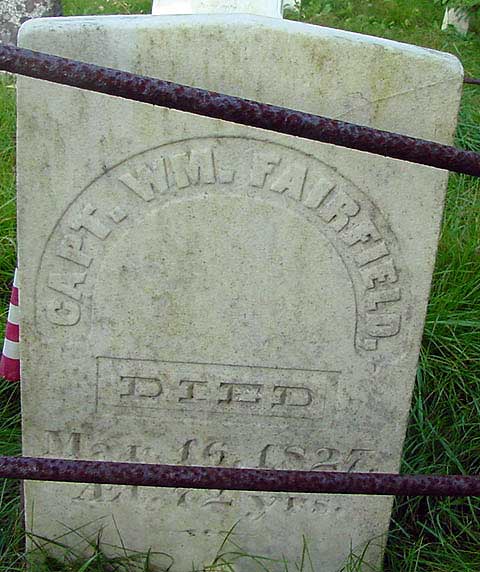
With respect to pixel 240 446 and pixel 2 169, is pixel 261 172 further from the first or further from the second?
pixel 2 169

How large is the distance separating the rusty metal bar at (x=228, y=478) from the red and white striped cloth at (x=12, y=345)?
0.95m

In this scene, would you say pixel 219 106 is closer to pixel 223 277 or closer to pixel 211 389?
pixel 223 277

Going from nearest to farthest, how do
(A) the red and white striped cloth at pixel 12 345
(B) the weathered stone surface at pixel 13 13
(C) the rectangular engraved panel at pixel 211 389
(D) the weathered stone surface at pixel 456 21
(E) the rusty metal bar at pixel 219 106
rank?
1. (E) the rusty metal bar at pixel 219 106
2. (C) the rectangular engraved panel at pixel 211 389
3. (A) the red and white striped cloth at pixel 12 345
4. (B) the weathered stone surface at pixel 13 13
5. (D) the weathered stone surface at pixel 456 21

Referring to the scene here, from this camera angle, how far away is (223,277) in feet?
5.07

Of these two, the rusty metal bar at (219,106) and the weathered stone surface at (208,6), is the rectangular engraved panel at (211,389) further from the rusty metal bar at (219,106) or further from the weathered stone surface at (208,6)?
the weathered stone surface at (208,6)

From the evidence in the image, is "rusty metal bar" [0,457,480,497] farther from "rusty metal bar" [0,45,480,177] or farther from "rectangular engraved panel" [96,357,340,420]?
"rectangular engraved panel" [96,357,340,420]

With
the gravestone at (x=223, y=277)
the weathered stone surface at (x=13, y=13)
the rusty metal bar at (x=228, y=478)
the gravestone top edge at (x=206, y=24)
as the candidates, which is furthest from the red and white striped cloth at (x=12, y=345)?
the weathered stone surface at (x=13, y=13)

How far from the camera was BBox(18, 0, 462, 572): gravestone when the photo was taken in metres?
1.40

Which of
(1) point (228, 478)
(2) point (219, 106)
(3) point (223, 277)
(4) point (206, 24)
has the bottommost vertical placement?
(1) point (228, 478)

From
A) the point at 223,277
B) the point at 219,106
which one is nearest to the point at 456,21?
the point at 223,277

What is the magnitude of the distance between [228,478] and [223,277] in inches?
22.0

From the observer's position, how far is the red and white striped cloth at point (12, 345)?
6.41 ft

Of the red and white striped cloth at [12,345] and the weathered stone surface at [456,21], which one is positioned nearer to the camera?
the red and white striped cloth at [12,345]

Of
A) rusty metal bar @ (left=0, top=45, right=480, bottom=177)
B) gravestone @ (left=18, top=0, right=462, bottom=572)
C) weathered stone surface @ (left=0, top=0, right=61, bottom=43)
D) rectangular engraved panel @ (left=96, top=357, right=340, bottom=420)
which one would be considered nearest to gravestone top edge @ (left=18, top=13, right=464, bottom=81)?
gravestone @ (left=18, top=0, right=462, bottom=572)
